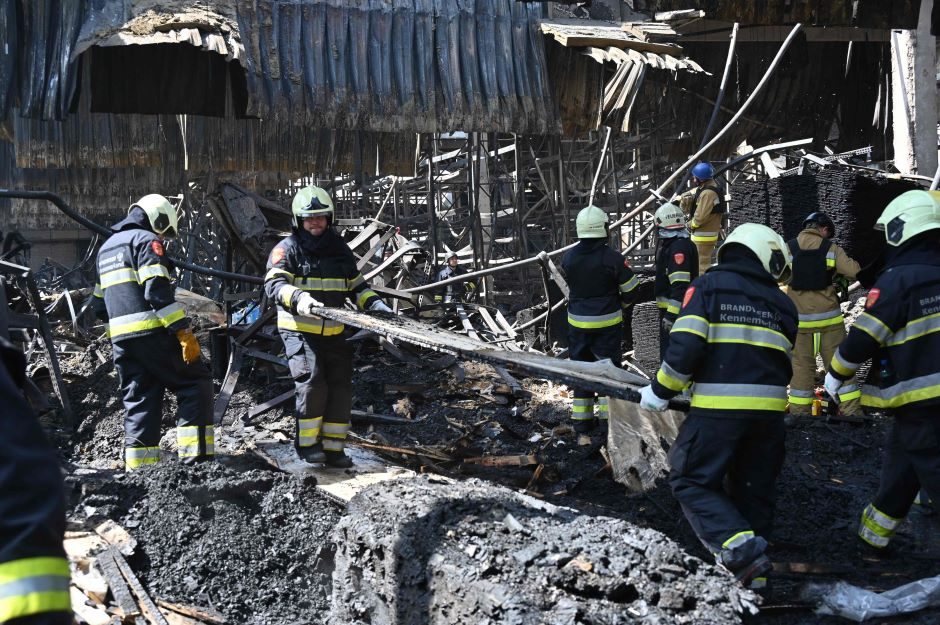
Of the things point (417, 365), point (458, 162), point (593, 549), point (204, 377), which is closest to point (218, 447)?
point (204, 377)

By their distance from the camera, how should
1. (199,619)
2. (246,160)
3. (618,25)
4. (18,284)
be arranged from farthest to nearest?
1. (246,160)
2. (618,25)
3. (18,284)
4. (199,619)

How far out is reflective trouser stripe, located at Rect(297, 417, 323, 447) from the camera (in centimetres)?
676

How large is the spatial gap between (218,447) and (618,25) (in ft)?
22.5

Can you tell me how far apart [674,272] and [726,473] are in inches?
155

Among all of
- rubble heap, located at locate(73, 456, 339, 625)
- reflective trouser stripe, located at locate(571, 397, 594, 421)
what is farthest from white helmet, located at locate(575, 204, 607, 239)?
rubble heap, located at locate(73, 456, 339, 625)

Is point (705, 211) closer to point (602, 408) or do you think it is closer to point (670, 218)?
point (670, 218)

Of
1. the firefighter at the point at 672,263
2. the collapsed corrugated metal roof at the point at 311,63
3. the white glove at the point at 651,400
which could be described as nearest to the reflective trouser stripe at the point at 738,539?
the white glove at the point at 651,400

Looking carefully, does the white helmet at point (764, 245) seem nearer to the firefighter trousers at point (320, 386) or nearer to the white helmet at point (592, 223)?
the firefighter trousers at point (320, 386)

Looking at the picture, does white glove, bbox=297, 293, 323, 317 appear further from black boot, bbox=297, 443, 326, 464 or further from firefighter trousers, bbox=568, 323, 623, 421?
firefighter trousers, bbox=568, 323, 623, 421

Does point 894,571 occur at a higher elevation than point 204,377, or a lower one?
lower

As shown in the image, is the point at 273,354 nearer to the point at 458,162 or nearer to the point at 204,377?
the point at 204,377

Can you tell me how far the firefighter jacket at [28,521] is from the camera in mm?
1955

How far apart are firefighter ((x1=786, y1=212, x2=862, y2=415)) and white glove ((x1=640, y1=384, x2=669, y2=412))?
428cm

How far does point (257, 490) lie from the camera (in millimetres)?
6203
